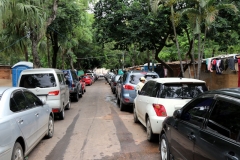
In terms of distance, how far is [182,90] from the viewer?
Result: 619 cm

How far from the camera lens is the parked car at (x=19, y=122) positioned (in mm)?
3836

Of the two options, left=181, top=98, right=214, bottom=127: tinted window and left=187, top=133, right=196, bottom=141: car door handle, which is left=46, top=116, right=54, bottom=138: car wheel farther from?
left=187, top=133, right=196, bottom=141: car door handle

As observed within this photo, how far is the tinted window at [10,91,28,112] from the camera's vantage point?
15.1 feet

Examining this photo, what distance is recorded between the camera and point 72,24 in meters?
20.2

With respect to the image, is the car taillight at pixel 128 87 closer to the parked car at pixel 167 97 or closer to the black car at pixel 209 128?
the parked car at pixel 167 97

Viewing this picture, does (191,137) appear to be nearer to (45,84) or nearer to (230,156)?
(230,156)

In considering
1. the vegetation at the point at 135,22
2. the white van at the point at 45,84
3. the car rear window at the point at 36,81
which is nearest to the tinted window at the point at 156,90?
the white van at the point at 45,84

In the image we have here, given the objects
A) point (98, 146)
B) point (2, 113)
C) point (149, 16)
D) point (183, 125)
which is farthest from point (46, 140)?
point (149, 16)

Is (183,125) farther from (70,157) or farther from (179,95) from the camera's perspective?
(70,157)

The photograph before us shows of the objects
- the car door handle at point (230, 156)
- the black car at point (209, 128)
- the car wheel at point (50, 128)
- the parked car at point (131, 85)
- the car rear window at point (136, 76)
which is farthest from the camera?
the car rear window at point (136, 76)

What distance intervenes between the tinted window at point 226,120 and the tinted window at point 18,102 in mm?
3322

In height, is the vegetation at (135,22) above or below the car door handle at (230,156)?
above

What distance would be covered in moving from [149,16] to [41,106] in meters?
9.70

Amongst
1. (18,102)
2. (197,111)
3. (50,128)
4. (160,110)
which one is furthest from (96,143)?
(197,111)
